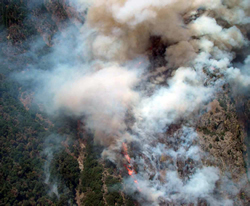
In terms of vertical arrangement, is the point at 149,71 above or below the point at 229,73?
above

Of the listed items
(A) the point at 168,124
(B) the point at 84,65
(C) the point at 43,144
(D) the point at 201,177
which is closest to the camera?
(D) the point at 201,177

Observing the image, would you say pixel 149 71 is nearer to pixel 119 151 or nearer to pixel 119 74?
pixel 119 74

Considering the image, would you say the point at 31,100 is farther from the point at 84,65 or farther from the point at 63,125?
the point at 84,65

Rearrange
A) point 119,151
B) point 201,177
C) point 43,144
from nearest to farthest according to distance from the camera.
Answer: point 201,177
point 119,151
point 43,144

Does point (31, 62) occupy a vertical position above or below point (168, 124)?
above

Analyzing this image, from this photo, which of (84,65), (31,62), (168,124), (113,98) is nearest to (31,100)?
(31,62)

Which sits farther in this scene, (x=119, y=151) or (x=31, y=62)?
(x=31, y=62)

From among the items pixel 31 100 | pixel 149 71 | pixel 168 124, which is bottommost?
pixel 168 124

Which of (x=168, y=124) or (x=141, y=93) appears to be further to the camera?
(x=141, y=93)

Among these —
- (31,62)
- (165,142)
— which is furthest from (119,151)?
(31,62)
